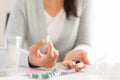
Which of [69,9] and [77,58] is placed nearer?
[77,58]

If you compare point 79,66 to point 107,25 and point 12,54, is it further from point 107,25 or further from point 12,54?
point 107,25

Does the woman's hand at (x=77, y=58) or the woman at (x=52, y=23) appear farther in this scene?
the woman at (x=52, y=23)

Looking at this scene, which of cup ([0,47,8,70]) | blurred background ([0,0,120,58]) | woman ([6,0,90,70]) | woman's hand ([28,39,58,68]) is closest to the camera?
cup ([0,47,8,70])

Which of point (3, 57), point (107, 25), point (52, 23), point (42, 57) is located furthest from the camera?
point (107, 25)

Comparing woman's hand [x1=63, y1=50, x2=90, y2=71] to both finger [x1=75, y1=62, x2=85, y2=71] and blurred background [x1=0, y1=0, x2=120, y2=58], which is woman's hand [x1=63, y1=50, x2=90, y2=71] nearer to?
finger [x1=75, y1=62, x2=85, y2=71]

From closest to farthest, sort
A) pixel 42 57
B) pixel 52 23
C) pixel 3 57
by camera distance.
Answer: pixel 3 57 → pixel 42 57 → pixel 52 23

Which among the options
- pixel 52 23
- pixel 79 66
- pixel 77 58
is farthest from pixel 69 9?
pixel 79 66

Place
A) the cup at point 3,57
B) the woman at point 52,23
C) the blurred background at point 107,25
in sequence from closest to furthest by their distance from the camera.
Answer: the cup at point 3,57 → the woman at point 52,23 → the blurred background at point 107,25

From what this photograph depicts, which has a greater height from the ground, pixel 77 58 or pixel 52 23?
pixel 52 23

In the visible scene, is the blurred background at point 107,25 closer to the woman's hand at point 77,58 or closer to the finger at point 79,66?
the woman's hand at point 77,58

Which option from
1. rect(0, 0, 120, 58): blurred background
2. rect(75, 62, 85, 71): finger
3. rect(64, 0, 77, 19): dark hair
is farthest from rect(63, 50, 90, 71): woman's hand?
rect(0, 0, 120, 58): blurred background

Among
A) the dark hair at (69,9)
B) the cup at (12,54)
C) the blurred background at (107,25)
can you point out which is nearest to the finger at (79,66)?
the cup at (12,54)

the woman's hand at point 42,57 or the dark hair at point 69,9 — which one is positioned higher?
the dark hair at point 69,9

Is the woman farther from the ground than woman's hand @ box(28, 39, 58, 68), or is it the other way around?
the woman
